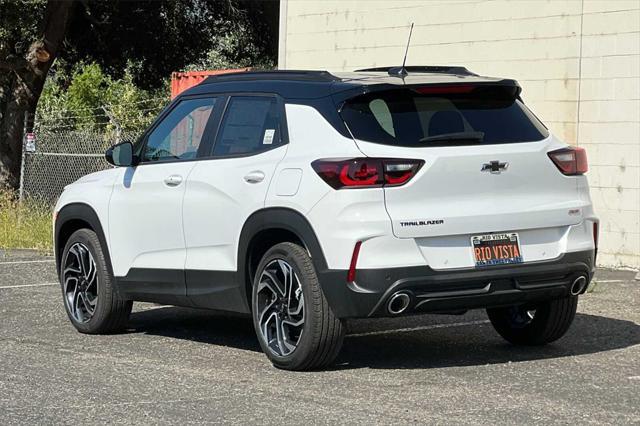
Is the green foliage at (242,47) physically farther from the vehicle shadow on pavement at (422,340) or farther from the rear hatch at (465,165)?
the rear hatch at (465,165)

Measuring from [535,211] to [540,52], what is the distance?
25.6ft

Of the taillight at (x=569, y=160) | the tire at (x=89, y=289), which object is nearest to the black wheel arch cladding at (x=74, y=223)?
the tire at (x=89, y=289)

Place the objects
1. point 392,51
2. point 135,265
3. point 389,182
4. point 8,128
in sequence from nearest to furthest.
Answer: point 389,182
point 135,265
point 392,51
point 8,128

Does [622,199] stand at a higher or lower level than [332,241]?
lower

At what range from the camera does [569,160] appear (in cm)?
848

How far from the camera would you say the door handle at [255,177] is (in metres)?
8.42

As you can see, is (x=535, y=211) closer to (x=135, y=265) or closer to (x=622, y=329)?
(x=622, y=329)

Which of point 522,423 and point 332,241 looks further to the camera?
point 332,241

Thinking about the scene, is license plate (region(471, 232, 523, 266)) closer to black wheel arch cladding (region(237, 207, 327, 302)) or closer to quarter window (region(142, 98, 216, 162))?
black wheel arch cladding (region(237, 207, 327, 302))

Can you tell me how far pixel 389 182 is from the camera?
7.84m

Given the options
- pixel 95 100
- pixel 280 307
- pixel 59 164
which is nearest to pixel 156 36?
pixel 95 100

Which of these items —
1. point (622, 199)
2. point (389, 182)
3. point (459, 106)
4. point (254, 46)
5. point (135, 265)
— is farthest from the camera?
point (254, 46)

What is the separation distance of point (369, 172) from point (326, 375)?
126 cm

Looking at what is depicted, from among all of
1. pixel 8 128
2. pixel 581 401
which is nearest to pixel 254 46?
pixel 8 128
